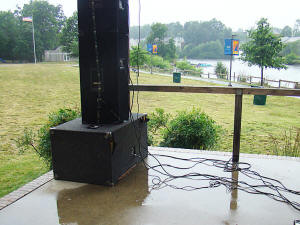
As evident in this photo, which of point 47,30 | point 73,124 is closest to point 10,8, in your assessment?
point 47,30

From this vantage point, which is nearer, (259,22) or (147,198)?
(147,198)

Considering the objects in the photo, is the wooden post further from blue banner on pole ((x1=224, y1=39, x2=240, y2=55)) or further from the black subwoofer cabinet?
blue banner on pole ((x1=224, y1=39, x2=240, y2=55))

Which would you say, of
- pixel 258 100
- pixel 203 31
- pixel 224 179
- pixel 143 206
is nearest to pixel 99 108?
pixel 143 206

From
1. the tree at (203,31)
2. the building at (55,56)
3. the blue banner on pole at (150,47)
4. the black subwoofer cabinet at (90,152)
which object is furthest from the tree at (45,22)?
the black subwoofer cabinet at (90,152)

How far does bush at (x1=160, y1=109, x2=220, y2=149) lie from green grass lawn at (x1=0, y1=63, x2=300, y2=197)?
1124mm

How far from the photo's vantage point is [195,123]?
3594mm

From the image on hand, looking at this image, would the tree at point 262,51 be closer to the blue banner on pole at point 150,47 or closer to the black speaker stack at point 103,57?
the blue banner on pole at point 150,47

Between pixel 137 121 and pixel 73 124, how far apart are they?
1.99ft

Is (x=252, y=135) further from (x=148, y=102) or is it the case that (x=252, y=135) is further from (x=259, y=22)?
(x=259, y=22)

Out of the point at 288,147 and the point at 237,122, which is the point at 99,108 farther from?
the point at 288,147

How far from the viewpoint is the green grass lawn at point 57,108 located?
5.34m

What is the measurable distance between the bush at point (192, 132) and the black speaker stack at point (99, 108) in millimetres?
1270

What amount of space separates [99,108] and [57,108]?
8.64 metres

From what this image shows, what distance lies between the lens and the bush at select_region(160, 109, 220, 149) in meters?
3.56
